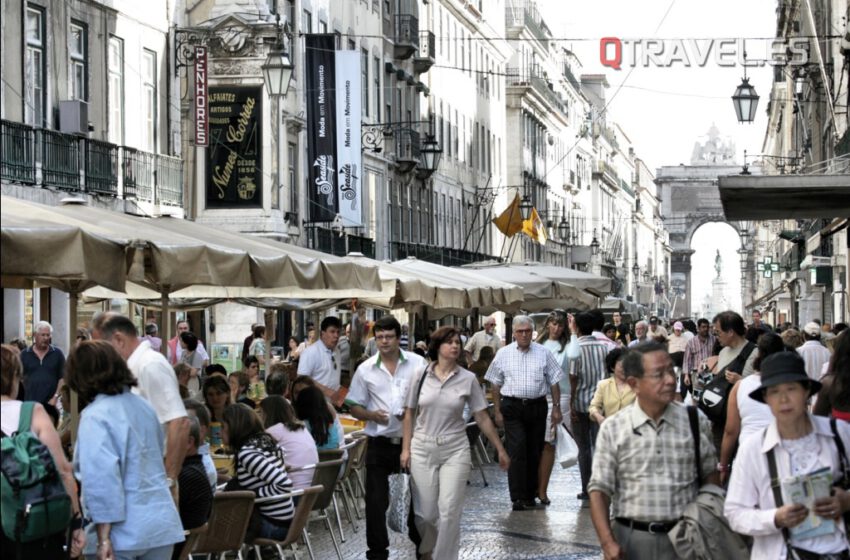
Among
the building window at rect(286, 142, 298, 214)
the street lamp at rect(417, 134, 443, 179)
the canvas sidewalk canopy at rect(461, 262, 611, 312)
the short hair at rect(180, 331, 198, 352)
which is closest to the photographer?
the short hair at rect(180, 331, 198, 352)

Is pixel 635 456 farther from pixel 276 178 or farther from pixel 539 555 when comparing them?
pixel 276 178

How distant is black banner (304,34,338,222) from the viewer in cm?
3791

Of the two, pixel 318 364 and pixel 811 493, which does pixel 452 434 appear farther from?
pixel 318 364

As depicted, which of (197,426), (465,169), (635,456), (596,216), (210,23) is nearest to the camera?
(635,456)

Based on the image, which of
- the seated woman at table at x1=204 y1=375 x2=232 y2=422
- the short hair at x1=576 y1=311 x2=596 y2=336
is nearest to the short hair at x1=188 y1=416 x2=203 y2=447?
the seated woman at table at x1=204 y1=375 x2=232 y2=422

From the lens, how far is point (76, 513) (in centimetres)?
800

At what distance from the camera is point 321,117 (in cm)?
3819

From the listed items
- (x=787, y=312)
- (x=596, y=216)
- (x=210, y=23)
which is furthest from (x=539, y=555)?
(x=596, y=216)

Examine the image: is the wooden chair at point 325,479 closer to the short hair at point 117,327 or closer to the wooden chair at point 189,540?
the wooden chair at point 189,540

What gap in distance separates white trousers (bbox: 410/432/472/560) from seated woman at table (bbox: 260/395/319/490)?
119 centimetres

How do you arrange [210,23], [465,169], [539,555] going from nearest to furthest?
[539,555]
[210,23]
[465,169]

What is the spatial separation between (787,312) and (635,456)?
2982 inches

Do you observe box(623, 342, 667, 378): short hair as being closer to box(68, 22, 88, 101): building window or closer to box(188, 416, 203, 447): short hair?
box(188, 416, 203, 447): short hair

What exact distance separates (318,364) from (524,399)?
2.23 meters
